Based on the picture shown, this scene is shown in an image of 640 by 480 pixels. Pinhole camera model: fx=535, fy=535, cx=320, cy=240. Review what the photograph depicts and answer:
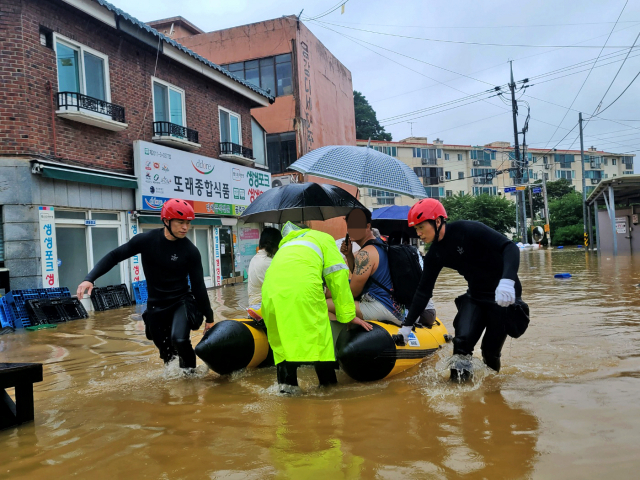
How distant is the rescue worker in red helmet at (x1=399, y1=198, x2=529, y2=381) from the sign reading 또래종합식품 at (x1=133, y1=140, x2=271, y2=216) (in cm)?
1109

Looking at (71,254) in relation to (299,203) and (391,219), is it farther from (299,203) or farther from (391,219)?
(299,203)

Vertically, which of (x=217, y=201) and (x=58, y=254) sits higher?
(x=217, y=201)

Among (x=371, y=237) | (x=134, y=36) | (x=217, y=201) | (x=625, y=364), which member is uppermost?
(x=134, y=36)

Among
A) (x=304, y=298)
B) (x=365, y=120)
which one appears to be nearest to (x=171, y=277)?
(x=304, y=298)

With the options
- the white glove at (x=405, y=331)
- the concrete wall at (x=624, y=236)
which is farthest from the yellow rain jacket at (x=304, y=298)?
the concrete wall at (x=624, y=236)

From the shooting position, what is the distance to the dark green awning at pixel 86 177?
1102 centimetres

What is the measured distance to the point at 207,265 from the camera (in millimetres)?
18297

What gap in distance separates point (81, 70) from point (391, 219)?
7.99 metres

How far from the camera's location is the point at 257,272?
5.60 metres

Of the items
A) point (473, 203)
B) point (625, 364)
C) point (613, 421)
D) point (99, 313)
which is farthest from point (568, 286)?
point (473, 203)

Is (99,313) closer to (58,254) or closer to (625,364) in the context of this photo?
(58,254)

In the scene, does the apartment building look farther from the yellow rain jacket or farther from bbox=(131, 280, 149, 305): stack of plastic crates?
the yellow rain jacket

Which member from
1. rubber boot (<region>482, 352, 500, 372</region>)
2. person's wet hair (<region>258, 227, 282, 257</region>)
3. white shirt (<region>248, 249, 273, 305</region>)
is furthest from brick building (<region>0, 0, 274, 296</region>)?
rubber boot (<region>482, 352, 500, 372</region>)

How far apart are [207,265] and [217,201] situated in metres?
2.23
